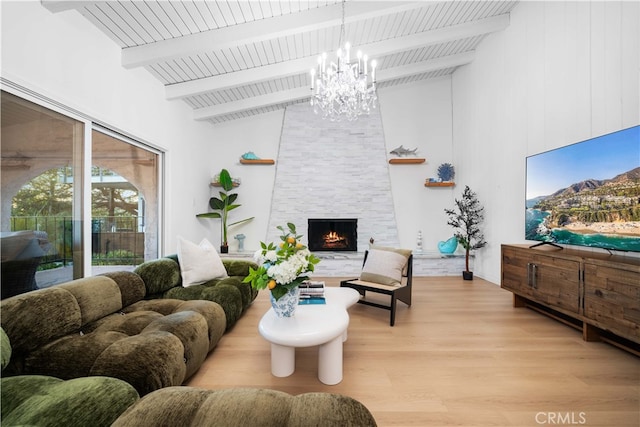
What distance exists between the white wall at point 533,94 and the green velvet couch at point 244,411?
10.6ft

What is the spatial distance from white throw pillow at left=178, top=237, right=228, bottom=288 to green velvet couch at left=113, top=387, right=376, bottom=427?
5.71 ft

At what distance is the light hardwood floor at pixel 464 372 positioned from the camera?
149 cm

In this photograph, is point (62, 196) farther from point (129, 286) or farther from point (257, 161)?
point (257, 161)

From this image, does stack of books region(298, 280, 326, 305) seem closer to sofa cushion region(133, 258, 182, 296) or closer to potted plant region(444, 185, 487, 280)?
sofa cushion region(133, 258, 182, 296)

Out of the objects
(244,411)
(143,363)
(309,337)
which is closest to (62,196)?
(143,363)

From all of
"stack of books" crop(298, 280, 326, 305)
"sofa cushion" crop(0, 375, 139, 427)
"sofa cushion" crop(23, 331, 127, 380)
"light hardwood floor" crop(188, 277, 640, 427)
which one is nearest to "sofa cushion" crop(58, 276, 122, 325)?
"sofa cushion" crop(23, 331, 127, 380)

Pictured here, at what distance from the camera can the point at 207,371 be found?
185 cm

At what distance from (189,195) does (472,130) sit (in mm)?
5017

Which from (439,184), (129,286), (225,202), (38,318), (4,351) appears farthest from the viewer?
(439,184)

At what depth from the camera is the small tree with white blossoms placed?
65.6 inches

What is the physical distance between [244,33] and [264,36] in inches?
8.4

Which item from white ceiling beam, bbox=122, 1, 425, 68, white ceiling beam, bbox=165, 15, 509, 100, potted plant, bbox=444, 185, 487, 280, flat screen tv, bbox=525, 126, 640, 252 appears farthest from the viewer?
potted plant, bbox=444, 185, 487, 280

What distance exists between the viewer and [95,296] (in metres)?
1.85

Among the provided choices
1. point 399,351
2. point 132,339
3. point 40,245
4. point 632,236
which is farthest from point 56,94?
point 632,236
